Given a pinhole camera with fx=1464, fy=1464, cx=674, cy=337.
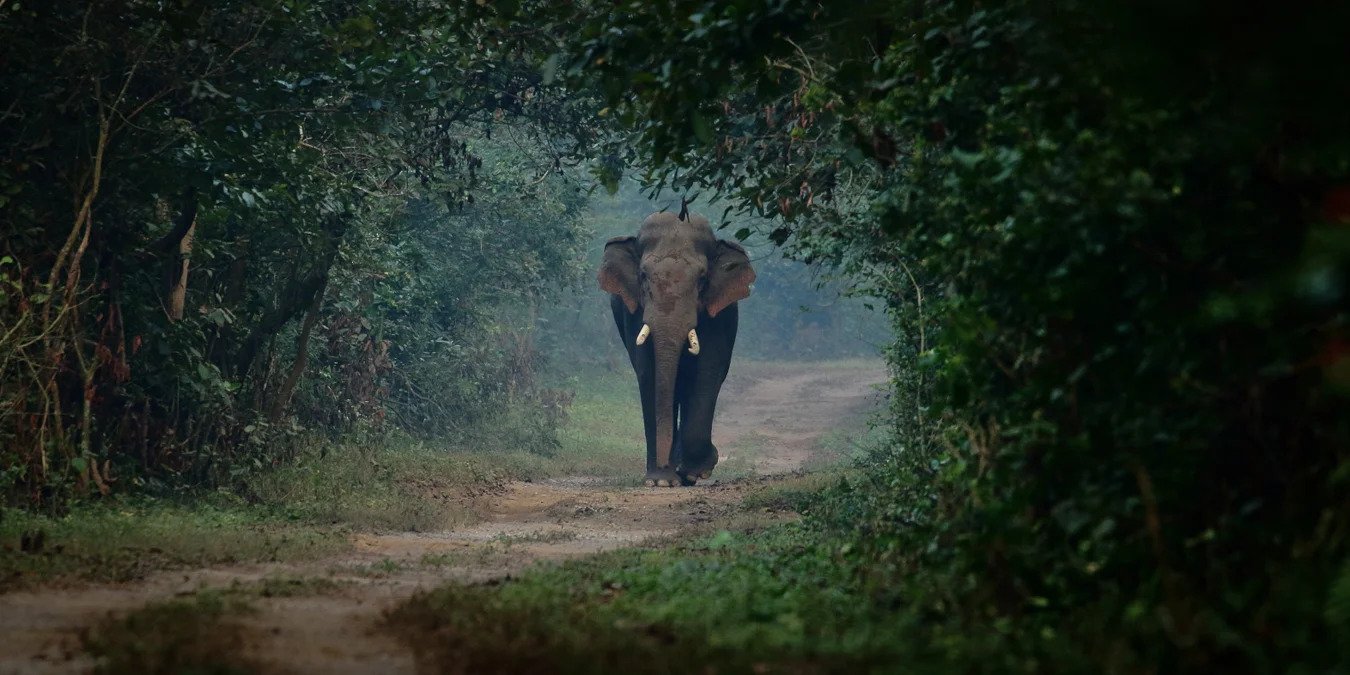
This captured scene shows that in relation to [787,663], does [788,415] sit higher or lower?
higher

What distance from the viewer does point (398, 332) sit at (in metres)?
20.9

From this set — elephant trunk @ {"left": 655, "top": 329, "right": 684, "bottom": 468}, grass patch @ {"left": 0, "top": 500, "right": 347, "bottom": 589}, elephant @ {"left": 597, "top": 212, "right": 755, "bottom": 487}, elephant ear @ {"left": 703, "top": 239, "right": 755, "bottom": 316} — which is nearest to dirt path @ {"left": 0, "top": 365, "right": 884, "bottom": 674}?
grass patch @ {"left": 0, "top": 500, "right": 347, "bottom": 589}

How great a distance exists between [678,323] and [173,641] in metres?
14.3

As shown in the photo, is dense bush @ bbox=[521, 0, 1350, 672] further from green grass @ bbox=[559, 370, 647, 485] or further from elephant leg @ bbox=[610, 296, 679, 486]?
green grass @ bbox=[559, 370, 647, 485]

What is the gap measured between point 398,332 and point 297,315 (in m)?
7.10

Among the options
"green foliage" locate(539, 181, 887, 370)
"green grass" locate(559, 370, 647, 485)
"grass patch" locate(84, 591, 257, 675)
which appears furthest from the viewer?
"green foliage" locate(539, 181, 887, 370)

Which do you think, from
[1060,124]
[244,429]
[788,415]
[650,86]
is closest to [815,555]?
[650,86]

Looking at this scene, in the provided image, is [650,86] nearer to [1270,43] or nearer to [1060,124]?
[1060,124]

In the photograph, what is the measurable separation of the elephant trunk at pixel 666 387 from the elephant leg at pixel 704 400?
562 millimetres

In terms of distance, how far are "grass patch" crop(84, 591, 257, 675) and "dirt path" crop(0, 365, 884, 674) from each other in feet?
0.27

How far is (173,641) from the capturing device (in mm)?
4895

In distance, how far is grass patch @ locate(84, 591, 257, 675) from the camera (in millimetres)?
4422

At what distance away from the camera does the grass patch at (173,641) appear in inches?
174

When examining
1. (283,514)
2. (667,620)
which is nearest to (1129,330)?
(667,620)
